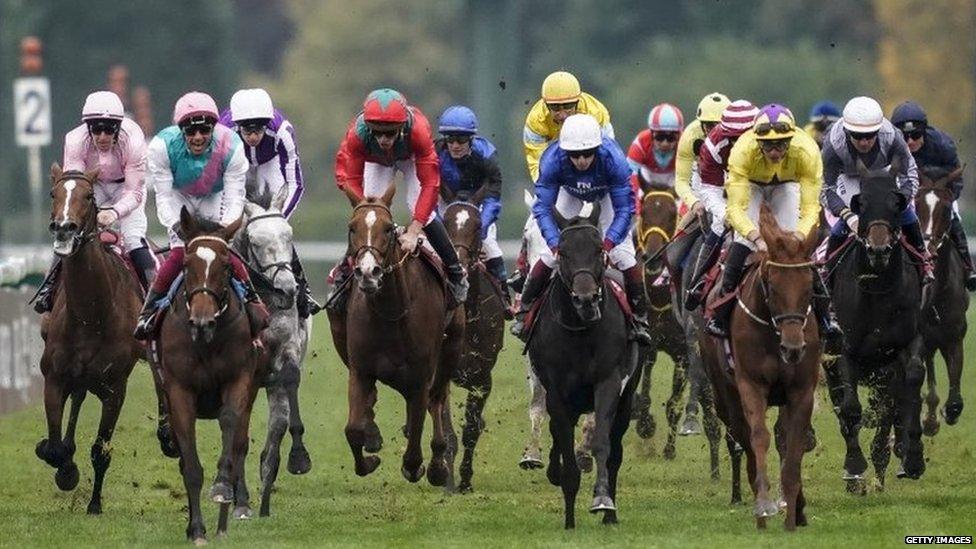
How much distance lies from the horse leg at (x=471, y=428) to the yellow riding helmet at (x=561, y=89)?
1.99m

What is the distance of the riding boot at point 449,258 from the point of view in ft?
50.5

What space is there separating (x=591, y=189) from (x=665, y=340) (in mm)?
4195

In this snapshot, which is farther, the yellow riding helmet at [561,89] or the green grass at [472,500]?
the yellow riding helmet at [561,89]

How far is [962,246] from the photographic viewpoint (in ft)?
56.8

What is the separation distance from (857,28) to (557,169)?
52005 millimetres

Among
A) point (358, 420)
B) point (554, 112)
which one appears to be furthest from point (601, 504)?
point (554, 112)

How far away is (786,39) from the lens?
65688mm

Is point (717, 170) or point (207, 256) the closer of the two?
point (207, 256)

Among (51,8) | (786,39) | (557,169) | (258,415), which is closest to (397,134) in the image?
(557,169)

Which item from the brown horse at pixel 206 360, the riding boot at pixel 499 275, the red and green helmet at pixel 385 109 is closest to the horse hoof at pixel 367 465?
the brown horse at pixel 206 360

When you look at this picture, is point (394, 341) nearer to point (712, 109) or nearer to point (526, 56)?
point (712, 109)

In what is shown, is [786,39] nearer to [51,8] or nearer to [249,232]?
[51,8]

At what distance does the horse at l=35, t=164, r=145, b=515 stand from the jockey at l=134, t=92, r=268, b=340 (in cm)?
57

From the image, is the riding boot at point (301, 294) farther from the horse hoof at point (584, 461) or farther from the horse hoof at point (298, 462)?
the horse hoof at point (584, 461)
